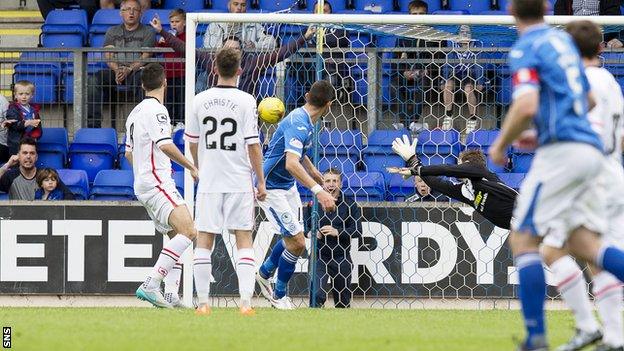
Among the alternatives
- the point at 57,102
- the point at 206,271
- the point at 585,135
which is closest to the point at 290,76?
the point at 57,102

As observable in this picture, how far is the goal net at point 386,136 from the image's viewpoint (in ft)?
45.0

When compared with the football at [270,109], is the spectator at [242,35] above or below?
above

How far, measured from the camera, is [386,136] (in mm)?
14555

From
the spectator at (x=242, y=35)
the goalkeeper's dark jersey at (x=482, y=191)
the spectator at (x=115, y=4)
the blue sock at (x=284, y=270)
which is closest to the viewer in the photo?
the goalkeeper's dark jersey at (x=482, y=191)

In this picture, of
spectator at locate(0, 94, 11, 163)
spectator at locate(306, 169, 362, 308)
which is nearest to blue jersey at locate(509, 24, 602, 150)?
spectator at locate(306, 169, 362, 308)

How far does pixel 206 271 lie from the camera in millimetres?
10641

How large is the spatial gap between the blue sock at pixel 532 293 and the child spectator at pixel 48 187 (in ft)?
27.4

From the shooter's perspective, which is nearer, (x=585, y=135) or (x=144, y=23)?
(x=585, y=135)

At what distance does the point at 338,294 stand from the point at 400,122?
2.04 m

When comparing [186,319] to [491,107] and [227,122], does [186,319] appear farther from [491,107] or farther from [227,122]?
[491,107]

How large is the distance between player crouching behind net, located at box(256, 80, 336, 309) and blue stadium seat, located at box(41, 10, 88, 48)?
18.0 feet

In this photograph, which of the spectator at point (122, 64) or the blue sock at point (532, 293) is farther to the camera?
the spectator at point (122, 64)

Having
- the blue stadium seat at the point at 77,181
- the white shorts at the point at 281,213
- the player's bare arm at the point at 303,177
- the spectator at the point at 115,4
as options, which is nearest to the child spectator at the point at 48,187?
the blue stadium seat at the point at 77,181

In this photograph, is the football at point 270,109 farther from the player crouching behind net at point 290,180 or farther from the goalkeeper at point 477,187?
the goalkeeper at point 477,187
